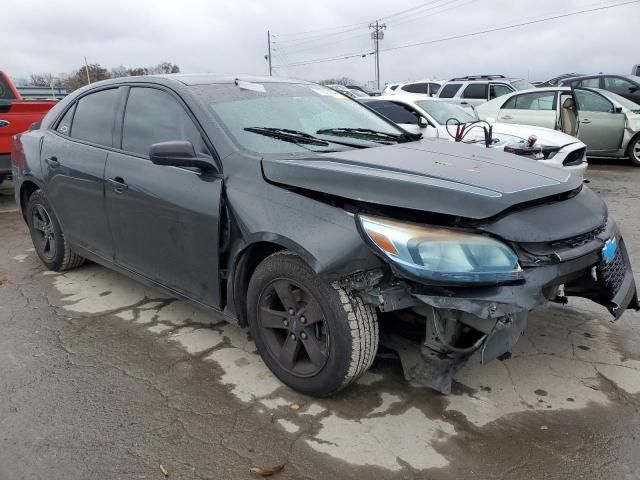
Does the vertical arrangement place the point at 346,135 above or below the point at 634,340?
above

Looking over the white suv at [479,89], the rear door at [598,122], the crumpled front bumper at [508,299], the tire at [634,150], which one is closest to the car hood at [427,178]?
the crumpled front bumper at [508,299]

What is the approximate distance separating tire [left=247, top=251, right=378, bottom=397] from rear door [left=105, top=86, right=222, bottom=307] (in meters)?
0.37

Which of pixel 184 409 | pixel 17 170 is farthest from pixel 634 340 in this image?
pixel 17 170

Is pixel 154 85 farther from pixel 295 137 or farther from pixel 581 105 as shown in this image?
pixel 581 105

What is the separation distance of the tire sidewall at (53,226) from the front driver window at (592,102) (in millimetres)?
9782

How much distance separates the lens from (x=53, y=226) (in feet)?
15.2

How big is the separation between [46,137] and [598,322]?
4.47 metres

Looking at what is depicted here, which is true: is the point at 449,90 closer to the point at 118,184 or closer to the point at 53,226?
the point at 53,226

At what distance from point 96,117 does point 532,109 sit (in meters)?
9.12

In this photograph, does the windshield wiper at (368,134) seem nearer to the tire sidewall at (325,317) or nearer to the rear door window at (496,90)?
the tire sidewall at (325,317)

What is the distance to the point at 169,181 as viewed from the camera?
3.27 m

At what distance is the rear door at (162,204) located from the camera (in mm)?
3092

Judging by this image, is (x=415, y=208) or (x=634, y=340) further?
(x=634, y=340)

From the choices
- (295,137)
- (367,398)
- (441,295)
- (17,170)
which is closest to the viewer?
(441,295)
